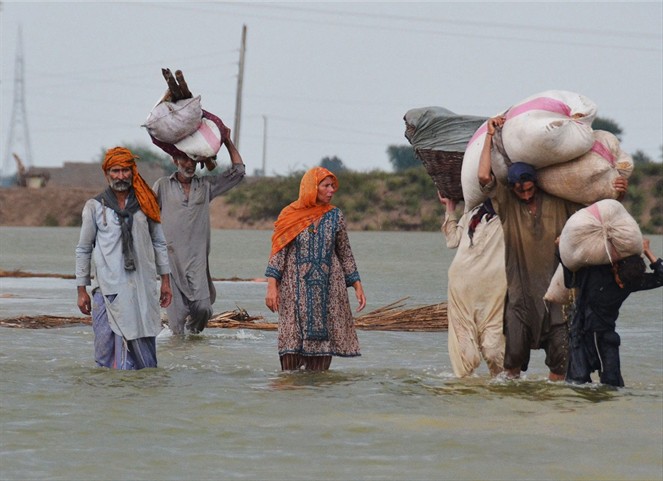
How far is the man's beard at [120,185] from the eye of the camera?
915 centimetres

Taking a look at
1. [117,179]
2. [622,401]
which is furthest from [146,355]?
[622,401]

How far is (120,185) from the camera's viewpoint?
9.16 m

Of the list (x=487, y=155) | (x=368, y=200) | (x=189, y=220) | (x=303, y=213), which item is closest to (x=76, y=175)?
(x=368, y=200)

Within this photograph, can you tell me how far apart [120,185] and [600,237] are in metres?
2.87

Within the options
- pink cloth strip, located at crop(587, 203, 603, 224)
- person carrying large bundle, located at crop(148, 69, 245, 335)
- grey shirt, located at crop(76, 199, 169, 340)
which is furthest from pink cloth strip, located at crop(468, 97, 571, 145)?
person carrying large bundle, located at crop(148, 69, 245, 335)

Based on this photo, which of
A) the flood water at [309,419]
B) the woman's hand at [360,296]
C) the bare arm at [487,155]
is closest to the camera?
the flood water at [309,419]

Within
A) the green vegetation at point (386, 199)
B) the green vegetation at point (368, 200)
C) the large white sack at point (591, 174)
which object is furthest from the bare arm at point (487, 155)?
the green vegetation at point (368, 200)

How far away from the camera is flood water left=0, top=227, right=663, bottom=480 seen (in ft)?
23.4

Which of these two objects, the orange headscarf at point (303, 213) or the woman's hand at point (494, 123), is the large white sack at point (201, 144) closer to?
the orange headscarf at point (303, 213)

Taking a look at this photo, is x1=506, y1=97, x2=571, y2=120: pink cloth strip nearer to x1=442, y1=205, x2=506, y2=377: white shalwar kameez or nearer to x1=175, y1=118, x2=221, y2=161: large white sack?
x1=442, y1=205, x2=506, y2=377: white shalwar kameez

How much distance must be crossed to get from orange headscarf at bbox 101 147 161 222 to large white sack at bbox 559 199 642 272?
255cm

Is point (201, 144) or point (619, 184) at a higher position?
point (201, 144)

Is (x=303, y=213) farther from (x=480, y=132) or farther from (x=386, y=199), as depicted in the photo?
(x=386, y=199)

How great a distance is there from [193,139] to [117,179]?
7.66ft
